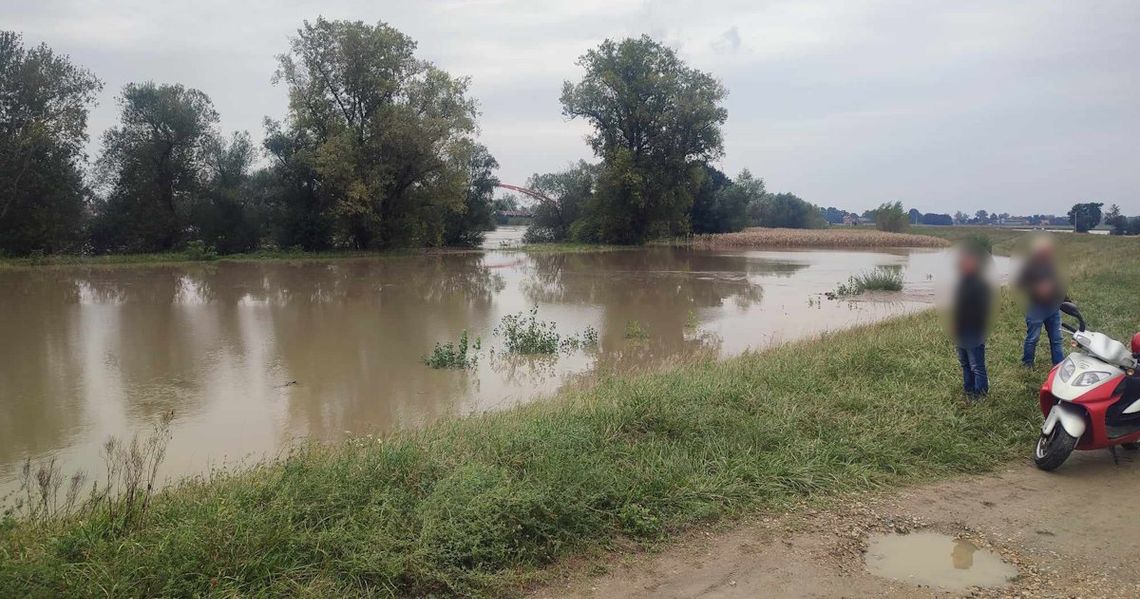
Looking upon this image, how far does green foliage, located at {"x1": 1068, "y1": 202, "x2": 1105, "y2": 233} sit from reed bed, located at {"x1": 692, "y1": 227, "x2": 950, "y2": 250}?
37412 mm

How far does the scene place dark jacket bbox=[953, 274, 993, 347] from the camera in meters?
6.50

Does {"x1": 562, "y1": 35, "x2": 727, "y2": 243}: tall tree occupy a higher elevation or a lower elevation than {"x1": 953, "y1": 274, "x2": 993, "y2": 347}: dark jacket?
higher

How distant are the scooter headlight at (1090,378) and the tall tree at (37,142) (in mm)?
35242

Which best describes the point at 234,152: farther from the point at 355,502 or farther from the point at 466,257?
the point at 355,502

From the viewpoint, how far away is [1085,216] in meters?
13.9

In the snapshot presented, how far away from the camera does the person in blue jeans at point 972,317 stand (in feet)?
21.4

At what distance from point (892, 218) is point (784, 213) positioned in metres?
22.2

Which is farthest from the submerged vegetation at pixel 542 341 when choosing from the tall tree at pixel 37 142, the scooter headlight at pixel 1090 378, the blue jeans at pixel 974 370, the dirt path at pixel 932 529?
the tall tree at pixel 37 142

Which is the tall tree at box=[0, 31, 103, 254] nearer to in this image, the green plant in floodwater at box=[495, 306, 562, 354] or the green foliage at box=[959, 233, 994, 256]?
the green plant in floodwater at box=[495, 306, 562, 354]

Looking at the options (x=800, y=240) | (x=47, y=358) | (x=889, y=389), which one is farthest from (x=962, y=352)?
(x=800, y=240)

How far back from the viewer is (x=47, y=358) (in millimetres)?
11352

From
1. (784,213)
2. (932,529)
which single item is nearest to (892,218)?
(784,213)

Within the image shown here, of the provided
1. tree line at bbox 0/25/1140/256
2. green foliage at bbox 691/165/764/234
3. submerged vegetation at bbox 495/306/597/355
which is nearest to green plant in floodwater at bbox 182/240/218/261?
tree line at bbox 0/25/1140/256

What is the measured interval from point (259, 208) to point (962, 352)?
37.7m
